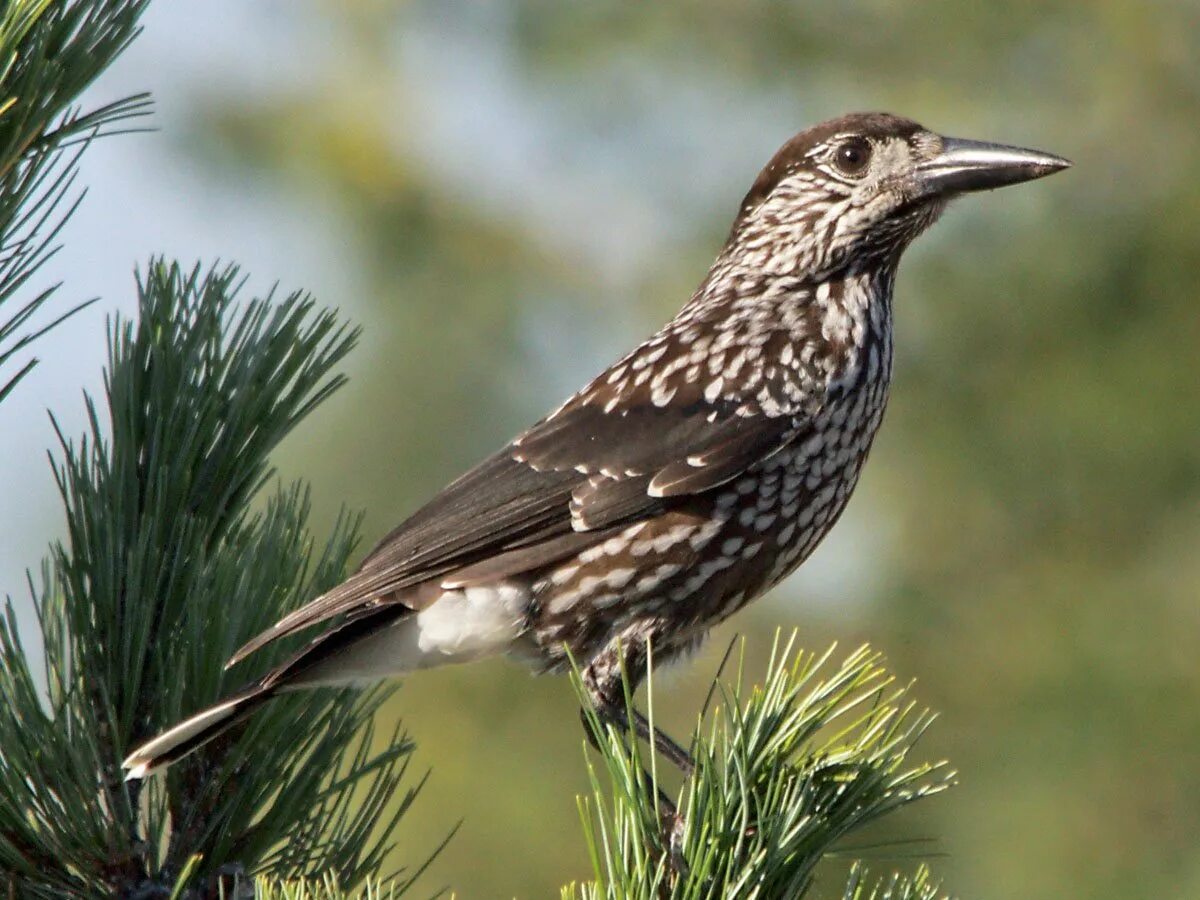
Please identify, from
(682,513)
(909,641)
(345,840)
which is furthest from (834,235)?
(909,641)

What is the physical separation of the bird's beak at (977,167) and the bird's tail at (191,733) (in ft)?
6.37

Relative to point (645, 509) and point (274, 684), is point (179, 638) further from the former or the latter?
point (645, 509)

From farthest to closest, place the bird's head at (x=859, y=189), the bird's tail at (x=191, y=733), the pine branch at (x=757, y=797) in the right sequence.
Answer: the bird's head at (x=859, y=189)
the bird's tail at (x=191, y=733)
the pine branch at (x=757, y=797)

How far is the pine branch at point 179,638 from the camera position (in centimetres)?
208

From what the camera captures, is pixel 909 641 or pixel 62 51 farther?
pixel 909 641

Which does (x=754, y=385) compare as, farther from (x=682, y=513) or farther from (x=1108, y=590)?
(x=1108, y=590)

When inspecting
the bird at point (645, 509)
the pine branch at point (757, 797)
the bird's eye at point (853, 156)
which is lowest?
the pine branch at point (757, 797)

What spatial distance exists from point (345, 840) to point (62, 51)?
1.16 m

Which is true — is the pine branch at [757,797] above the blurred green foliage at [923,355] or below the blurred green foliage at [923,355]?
below

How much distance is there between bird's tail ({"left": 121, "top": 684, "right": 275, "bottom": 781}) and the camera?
2.07 metres

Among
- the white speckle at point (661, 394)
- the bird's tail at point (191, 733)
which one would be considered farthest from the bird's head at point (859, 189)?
the bird's tail at point (191, 733)

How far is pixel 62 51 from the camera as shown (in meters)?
2.01

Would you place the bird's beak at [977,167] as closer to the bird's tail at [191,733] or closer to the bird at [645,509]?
the bird at [645,509]

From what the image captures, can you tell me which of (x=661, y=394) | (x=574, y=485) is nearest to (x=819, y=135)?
(x=661, y=394)
